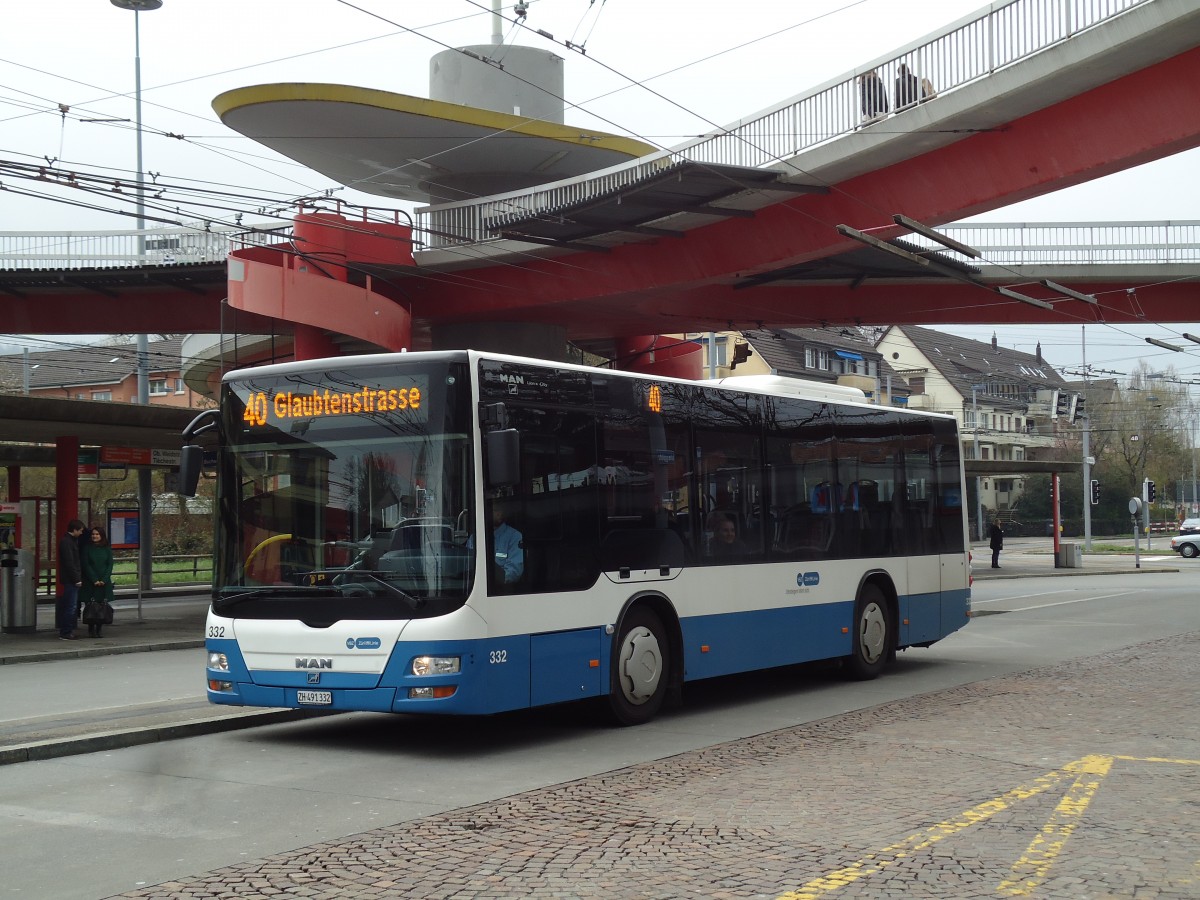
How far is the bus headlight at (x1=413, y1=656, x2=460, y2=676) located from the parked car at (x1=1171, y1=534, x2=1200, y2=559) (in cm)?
6136

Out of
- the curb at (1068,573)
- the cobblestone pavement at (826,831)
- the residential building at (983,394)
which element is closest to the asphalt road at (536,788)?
the cobblestone pavement at (826,831)

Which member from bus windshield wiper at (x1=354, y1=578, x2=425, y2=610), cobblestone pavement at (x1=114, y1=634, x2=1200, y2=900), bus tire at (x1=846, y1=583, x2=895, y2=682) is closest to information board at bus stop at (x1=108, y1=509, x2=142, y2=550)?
bus tire at (x1=846, y1=583, x2=895, y2=682)

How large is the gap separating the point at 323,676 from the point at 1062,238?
2384 cm

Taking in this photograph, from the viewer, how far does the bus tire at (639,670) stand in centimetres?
1126

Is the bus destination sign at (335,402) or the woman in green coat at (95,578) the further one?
the woman in green coat at (95,578)

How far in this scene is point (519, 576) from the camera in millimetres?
10266

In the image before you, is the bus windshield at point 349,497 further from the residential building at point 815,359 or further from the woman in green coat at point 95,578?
the residential building at point 815,359

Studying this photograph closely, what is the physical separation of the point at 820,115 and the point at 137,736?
16.2m

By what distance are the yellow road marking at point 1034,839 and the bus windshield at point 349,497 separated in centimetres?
387

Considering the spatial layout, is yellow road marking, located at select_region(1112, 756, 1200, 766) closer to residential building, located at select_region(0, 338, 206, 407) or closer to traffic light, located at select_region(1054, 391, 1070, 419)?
traffic light, located at select_region(1054, 391, 1070, 419)

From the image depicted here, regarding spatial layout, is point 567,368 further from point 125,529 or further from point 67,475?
point 125,529

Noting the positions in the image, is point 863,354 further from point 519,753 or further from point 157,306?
point 519,753

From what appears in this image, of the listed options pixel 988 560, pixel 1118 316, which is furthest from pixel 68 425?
pixel 988 560

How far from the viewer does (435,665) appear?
9.73 m
